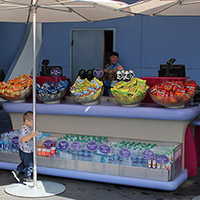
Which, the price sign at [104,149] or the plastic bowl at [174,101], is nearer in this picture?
the plastic bowl at [174,101]

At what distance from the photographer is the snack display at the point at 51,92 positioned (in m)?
5.68

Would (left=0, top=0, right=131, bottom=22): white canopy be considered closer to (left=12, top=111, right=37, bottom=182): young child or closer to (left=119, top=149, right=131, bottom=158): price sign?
(left=12, top=111, right=37, bottom=182): young child

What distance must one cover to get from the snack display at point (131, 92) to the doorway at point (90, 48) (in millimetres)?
5437

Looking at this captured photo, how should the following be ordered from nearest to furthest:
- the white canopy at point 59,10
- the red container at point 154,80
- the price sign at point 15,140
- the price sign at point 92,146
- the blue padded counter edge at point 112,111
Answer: the white canopy at point 59,10
the blue padded counter edge at point 112,111
the price sign at point 92,146
the red container at point 154,80
the price sign at point 15,140

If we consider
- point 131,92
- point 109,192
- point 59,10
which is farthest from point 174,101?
point 59,10

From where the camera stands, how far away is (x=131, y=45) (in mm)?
10508

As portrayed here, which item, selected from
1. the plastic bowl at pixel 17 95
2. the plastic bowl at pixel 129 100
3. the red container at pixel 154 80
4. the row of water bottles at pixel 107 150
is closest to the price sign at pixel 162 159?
the row of water bottles at pixel 107 150

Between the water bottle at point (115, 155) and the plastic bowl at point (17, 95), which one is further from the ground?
the plastic bowl at point (17, 95)

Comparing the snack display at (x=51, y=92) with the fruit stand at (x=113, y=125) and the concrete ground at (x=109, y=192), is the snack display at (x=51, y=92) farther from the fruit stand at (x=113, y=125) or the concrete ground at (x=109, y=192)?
the concrete ground at (x=109, y=192)

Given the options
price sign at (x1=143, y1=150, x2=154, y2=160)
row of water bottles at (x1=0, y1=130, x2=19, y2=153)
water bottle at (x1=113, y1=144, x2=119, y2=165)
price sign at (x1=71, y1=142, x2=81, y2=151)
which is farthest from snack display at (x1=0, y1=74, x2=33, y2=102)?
price sign at (x1=143, y1=150, x2=154, y2=160)

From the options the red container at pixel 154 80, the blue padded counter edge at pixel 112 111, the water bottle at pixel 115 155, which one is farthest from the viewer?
the red container at pixel 154 80

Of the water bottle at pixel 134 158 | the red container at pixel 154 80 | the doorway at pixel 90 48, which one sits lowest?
the water bottle at pixel 134 158

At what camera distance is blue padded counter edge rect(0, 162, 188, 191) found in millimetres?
4965

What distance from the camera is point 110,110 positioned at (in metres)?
5.39
